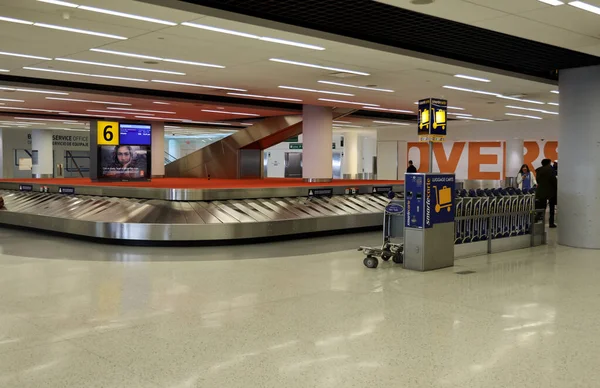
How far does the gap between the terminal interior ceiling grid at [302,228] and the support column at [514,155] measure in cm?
957

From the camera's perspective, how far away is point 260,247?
503 inches

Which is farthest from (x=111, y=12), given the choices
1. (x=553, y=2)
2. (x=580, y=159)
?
(x=580, y=159)

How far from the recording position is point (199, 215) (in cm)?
1347

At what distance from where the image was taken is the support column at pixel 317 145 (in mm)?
21500

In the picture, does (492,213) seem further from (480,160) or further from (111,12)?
(480,160)

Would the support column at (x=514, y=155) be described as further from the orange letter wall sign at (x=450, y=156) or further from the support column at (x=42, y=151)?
the support column at (x=42, y=151)

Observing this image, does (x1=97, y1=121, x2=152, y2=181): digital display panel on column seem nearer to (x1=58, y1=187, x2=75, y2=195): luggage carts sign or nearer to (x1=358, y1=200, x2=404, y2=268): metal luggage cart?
(x1=58, y1=187, x2=75, y2=195): luggage carts sign

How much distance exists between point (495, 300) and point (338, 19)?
4769 millimetres

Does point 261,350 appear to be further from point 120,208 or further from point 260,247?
point 120,208

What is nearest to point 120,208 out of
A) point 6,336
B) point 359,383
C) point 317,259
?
point 317,259

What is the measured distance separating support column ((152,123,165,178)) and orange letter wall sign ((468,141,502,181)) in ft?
54.5

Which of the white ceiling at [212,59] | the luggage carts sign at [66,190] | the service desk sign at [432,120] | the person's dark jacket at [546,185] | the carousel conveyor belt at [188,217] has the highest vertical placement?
the white ceiling at [212,59]

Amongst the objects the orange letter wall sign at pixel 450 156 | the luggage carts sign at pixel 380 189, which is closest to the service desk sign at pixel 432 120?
the luggage carts sign at pixel 380 189

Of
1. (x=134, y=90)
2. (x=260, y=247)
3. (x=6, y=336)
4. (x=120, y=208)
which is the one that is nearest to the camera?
(x=6, y=336)
